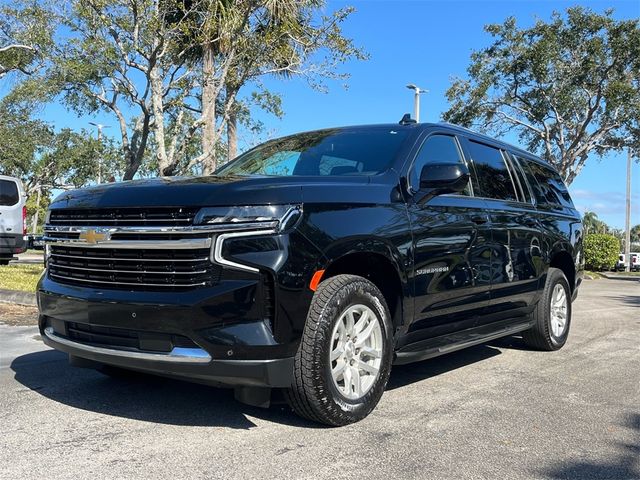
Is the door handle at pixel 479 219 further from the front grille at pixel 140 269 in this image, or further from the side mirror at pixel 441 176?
the front grille at pixel 140 269

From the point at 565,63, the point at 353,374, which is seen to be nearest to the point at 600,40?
the point at 565,63

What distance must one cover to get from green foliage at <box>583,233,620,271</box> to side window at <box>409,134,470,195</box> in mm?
23189

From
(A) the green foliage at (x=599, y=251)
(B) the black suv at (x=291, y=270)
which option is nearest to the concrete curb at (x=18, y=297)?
(B) the black suv at (x=291, y=270)

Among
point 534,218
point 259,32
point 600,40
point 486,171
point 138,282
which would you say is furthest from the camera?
point 600,40

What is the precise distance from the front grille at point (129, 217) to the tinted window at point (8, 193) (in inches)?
470

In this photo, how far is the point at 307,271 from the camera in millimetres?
3365

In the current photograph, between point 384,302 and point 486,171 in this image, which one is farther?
point 486,171

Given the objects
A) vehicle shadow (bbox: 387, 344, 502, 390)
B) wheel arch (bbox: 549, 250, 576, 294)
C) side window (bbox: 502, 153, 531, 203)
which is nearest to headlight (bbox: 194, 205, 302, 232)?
vehicle shadow (bbox: 387, 344, 502, 390)

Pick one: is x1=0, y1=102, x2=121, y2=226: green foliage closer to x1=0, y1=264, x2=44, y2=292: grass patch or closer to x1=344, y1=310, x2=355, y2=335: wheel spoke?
x1=0, y1=264, x2=44, y2=292: grass patch

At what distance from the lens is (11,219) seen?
1430cm

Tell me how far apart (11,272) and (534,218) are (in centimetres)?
1031

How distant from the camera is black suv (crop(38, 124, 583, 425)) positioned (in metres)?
3.24

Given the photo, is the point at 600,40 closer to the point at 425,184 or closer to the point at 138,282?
the point at 425,184

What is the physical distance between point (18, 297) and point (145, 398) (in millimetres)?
5345
